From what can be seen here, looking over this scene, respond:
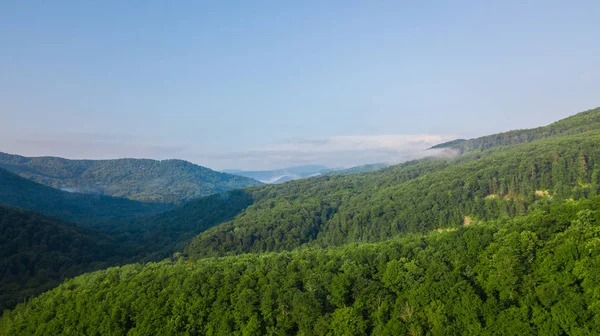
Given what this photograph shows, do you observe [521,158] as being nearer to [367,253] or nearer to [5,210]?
[367,253]

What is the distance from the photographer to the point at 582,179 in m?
138

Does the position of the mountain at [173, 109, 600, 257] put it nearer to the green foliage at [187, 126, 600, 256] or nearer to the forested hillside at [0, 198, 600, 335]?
the green foliage at [187, 126, 600, 256]

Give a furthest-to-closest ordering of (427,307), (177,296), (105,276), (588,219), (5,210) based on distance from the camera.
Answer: (5,210), (105,276), (177,296), (588,219), (427,307)

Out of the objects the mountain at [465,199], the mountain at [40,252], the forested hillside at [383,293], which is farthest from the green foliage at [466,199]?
the forested hillside at [383,293]

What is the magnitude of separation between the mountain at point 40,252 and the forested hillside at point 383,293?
63923 mm

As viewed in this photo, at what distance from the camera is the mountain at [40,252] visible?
140000 millimetres

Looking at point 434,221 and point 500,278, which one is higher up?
point 500,278

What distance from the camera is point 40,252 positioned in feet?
536

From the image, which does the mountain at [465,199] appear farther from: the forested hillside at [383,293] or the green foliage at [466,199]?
the forested hillside at [383,293]

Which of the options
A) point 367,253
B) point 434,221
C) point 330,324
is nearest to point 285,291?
Result: point 330,324

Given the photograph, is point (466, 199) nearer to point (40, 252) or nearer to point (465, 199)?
point (465, 199)

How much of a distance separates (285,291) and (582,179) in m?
132

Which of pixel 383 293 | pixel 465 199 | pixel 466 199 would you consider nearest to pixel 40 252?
pixel 383 293

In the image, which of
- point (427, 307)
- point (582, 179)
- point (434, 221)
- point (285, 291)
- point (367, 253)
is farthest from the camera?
point (434, 221)
